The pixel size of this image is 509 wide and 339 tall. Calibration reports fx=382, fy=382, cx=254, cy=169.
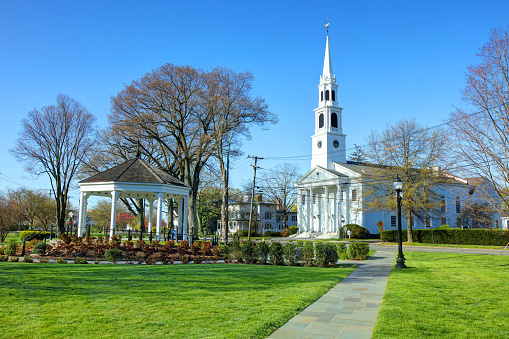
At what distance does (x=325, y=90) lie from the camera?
61.6 meters

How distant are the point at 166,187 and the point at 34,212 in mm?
37813

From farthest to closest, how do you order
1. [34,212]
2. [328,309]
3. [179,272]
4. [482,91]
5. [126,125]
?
[34,212]
[126,125]
[482,91]
[179,272]
[328,309]

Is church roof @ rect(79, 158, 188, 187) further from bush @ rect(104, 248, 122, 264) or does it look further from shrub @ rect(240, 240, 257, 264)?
shrub @ rect(240, 240, 257, 264)

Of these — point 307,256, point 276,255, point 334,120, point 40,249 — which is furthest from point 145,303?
point 334,120

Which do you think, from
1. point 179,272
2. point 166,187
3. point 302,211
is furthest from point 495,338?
point 302,211

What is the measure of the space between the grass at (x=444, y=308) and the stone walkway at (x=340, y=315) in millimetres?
232

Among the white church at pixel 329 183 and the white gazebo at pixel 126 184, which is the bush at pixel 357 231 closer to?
the white church at pixel 329 183

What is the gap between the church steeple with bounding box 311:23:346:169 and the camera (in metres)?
60.9

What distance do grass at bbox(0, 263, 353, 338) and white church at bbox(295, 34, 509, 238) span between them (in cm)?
4703

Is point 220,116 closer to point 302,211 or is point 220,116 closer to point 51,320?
point 51,320

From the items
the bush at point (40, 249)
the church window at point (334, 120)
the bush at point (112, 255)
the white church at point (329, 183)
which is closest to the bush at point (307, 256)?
the bush at point (112, 255)

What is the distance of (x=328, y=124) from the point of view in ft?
199

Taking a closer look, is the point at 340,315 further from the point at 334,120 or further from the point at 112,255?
the point at 334,120

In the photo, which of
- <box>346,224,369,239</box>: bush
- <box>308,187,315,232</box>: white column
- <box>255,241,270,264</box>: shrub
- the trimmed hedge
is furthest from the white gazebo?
<box>308,187,315,232</box>: white column
